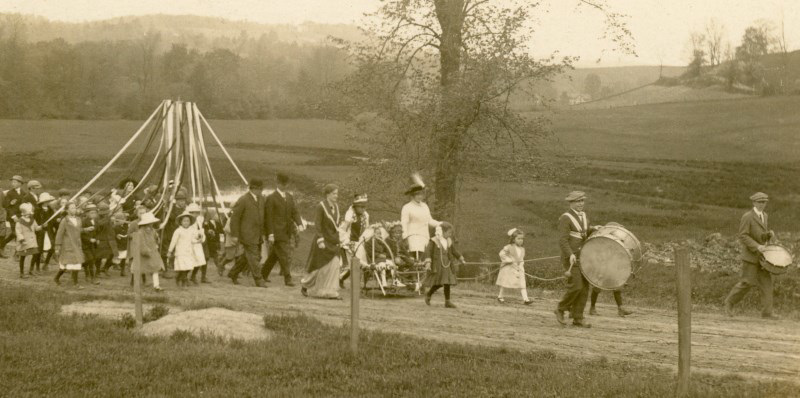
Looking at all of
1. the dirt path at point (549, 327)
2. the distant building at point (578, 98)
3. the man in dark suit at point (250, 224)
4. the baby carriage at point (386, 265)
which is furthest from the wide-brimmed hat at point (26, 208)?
the distant building at point (578, 98)

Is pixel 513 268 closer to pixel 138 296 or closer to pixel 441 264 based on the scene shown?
pixel 441 264

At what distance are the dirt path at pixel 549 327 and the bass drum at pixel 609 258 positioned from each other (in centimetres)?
80

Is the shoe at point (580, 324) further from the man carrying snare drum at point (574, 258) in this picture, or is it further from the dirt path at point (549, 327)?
the dirt path at point (549, 327)

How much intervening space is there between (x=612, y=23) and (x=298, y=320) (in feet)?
56.5

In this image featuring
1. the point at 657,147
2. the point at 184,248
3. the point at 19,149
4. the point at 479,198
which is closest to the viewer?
the point at 184,248

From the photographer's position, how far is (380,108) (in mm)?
24469

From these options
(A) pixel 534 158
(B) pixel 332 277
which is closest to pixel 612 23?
(A) pixel 534 158

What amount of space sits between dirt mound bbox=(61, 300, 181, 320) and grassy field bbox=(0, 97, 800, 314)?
1181cm

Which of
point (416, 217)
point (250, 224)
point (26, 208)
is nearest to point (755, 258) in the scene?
point (416, 217)

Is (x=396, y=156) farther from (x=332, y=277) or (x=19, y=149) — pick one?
(x=19, y=149)

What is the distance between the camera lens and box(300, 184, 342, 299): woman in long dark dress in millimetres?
14883

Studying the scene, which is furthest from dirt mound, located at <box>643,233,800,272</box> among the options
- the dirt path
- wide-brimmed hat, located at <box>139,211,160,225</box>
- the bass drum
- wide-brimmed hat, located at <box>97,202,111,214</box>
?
wide-brimmed hat, located at <box>97,202,111,214</box>

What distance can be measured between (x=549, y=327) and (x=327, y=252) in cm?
449

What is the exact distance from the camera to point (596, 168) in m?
37.4
